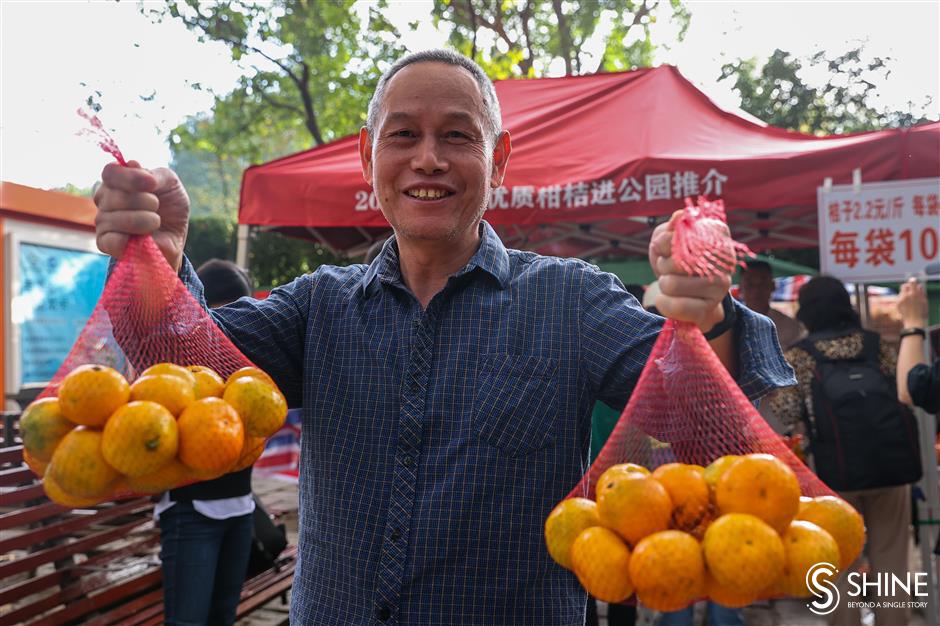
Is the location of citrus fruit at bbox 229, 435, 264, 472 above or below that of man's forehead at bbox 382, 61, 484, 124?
below

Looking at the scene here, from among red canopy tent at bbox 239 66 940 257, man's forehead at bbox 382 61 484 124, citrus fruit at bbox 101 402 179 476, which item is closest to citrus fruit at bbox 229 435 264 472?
citrus fruit at bbox 101 402 179 476

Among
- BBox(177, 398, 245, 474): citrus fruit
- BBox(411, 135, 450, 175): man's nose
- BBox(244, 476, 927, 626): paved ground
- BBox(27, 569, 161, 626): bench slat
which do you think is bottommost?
BBox(244, 476, 927, 626): paved ground

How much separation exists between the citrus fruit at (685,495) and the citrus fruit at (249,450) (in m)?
0.94

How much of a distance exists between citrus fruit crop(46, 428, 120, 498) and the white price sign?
3.97m

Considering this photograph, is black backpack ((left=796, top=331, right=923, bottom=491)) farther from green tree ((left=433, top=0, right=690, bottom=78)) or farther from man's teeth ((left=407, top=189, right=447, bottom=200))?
green tree ((left=433, top=0, right=690, bottom=78))

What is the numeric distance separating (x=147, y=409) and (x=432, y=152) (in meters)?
0.91

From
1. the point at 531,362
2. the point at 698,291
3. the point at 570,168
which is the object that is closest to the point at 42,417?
the point at 531,362

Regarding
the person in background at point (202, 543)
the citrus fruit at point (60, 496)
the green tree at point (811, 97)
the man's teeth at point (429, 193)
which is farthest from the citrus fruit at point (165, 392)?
the green tree at point (811, 97)

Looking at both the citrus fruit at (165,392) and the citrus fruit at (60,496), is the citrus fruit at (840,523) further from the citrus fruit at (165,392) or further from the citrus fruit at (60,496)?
the citrus fruit at (60,496)

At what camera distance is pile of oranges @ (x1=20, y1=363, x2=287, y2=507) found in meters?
1.48

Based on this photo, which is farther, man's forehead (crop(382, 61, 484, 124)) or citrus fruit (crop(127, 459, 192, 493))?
man's forehead (crop(382, 61, 484, 124))

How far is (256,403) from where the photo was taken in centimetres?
167

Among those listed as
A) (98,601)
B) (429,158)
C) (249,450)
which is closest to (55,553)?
(98,601)

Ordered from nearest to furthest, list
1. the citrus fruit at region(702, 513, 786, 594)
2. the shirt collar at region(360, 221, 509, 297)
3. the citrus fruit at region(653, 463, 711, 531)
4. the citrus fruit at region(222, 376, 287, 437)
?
the citrus fruit at region(702, 513, 786, 594) < the citrus fruit at region(653, 463, 711, 531) < the citrus fruit at region(222, 376, 287, 437) < the shirt collar at region(360, 221, 509, 297)
